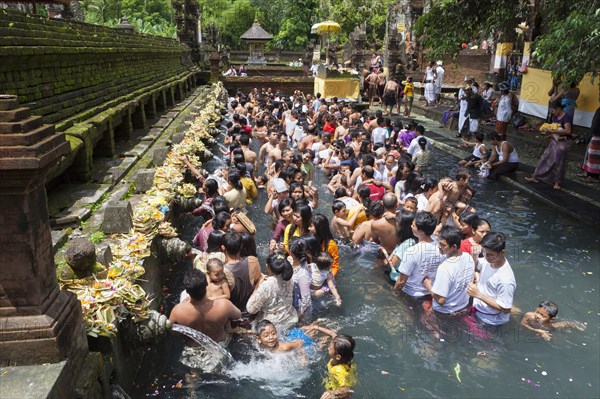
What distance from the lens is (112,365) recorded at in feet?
13.6

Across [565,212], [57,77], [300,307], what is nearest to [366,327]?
[300,307]

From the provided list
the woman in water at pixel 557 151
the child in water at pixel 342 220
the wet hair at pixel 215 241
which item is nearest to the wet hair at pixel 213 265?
the wet hair at pixel 215 241

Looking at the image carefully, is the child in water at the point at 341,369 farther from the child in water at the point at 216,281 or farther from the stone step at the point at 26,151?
the stone step at the point at 26,151

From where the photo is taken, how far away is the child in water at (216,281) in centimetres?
504

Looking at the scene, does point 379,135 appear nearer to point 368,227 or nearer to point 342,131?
point 342,131

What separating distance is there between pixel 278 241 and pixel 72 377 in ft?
13.2

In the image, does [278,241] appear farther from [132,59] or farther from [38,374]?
[132,59]

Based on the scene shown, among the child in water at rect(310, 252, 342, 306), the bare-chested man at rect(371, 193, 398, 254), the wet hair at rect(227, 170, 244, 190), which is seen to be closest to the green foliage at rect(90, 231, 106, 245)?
the child in water at rect(310, 252, 342, 306)

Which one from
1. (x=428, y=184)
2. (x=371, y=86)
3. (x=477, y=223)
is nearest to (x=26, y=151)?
(x=477, y=223)

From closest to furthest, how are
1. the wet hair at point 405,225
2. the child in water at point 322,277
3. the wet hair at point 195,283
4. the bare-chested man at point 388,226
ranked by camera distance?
the wet hair at point 195,283, the child in water at point 322,277, the wet hair at point 405,225, the bare-chested man at point 388,226

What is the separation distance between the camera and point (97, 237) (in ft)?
18.5

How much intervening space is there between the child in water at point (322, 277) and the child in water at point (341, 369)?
147cm

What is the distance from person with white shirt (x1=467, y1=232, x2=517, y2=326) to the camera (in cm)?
519

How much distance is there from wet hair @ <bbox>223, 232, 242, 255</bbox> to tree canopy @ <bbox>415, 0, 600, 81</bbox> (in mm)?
6500
